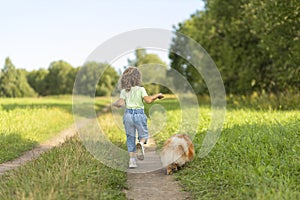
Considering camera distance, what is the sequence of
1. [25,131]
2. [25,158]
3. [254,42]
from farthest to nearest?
1. [254,42]
2. [25,131]
3. [25,158]

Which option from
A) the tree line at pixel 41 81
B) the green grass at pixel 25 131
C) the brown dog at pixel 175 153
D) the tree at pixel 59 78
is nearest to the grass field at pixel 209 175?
the brown dog at pixel 175 153

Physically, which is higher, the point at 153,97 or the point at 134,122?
the point at 153,97

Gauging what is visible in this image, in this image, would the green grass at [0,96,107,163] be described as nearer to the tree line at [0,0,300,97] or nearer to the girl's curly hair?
the tree line at [0,0,300,97]

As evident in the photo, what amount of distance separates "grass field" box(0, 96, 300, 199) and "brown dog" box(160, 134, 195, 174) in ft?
0.62

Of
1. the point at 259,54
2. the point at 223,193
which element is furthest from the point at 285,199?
the point at 259,54

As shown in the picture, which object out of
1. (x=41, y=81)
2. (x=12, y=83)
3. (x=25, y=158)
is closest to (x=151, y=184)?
(x=25, y=158)

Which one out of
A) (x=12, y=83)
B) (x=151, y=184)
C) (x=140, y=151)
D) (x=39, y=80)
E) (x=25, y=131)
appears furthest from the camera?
(x=39, y=80)

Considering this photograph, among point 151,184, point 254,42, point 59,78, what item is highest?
point 59,78

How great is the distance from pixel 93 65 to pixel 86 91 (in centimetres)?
98

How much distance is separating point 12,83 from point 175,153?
309 ft

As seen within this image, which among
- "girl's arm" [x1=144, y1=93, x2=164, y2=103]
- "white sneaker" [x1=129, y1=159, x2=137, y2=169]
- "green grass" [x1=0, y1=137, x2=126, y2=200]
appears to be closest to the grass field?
"green grass" [x1=0, y1=137, x2=126, y2=200]

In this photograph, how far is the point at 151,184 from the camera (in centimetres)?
788

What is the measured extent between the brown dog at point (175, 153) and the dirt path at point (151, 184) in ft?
0.84

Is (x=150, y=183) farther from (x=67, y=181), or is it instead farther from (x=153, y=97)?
(x=67, y=181)
